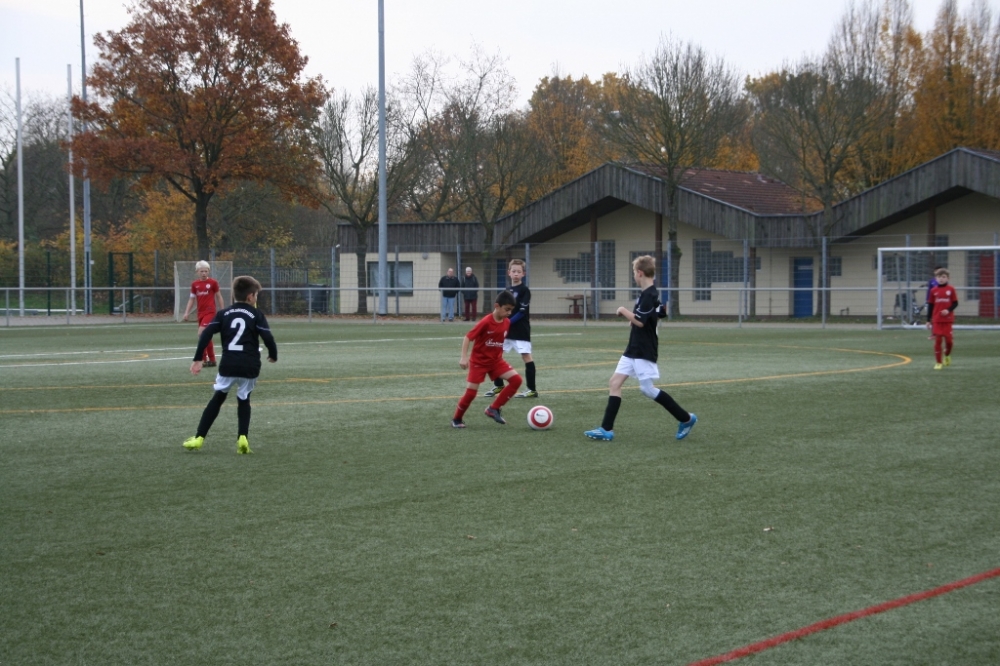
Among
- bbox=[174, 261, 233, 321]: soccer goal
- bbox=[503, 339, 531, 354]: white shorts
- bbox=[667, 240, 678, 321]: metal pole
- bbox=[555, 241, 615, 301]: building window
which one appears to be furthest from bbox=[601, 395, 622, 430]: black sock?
bbox=[555, 241, 615, 301]: building window

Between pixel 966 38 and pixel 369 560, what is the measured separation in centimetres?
4393

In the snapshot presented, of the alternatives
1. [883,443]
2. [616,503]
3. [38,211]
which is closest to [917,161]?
[883,443]

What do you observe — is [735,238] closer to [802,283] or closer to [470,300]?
[802,283]

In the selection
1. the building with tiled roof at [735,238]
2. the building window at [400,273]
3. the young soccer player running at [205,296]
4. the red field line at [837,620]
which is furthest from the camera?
the building window at [400,273]

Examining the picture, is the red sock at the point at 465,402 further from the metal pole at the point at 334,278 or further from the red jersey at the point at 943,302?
the metal pole at the point at 334,278

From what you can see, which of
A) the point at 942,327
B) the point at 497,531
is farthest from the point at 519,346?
the point at 497,531

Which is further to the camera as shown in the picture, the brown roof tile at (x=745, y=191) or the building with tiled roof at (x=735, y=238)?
the brown roof tile at (x=745, y=191)

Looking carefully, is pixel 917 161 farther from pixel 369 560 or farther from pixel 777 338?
pixel 369 560

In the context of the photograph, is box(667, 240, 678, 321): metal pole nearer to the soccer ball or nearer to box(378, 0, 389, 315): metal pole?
box(378, 0, 389, 315): metal pole

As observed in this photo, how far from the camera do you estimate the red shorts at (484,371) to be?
10984 millimetres

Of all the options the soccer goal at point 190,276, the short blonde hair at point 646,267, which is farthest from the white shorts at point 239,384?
the soccer goal at point 190,276

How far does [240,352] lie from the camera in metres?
9.46

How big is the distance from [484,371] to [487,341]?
0.30 meters

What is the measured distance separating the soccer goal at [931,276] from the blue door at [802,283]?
327cm
